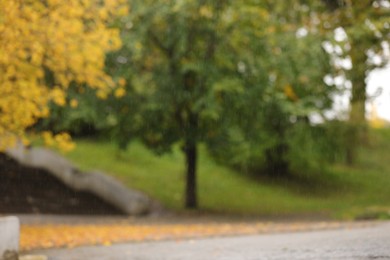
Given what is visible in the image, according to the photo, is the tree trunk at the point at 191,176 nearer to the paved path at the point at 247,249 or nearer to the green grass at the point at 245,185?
the green grass at the point at 245,185

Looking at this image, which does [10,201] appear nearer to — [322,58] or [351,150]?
[322,58]

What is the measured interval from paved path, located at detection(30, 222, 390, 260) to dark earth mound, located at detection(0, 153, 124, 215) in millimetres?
7681

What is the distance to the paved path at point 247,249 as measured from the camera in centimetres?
830

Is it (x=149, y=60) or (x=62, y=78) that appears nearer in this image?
(x=62, y=78)

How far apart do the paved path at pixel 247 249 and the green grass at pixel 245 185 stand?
8.51m

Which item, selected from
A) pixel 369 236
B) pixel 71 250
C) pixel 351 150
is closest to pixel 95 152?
pixel 351 150

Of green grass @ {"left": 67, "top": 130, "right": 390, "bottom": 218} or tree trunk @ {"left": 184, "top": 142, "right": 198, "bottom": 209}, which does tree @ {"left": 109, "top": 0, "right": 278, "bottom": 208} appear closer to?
tree trunk @ {"left": 184, "top": 142, "right": 198, "bottom": 209}

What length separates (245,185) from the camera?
81.5ft

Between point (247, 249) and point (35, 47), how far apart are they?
5.62 metres

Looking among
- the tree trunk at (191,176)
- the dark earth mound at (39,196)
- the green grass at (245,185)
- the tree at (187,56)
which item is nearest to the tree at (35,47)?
the tree at (187,56)

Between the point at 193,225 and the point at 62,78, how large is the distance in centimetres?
538

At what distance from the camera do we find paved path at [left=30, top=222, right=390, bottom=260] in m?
8.30

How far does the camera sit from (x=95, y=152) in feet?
90.3

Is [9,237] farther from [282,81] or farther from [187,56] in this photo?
[282,81]
